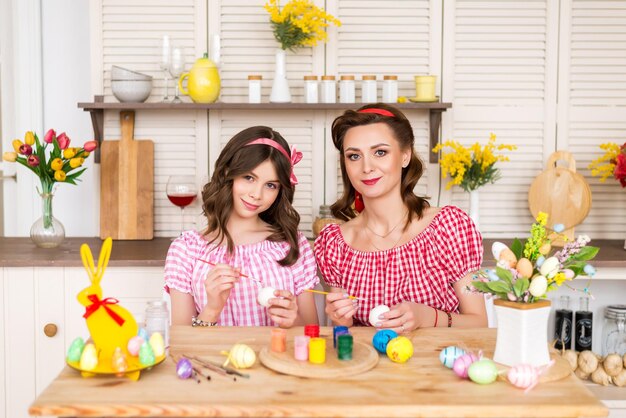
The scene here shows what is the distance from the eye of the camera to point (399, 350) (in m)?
1.65

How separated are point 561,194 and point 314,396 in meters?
2.16

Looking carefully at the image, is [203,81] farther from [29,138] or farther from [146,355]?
[146,355]

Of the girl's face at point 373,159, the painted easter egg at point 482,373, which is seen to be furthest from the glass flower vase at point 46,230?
the painted easter egg at point 482,373

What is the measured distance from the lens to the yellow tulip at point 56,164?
2.99 meters

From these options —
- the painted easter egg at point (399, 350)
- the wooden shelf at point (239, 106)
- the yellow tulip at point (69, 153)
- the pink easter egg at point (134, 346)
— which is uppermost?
the wooden shelf at point (239, 106)

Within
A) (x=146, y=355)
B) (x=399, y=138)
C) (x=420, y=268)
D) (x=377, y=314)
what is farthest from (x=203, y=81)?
(x=146, y=355)

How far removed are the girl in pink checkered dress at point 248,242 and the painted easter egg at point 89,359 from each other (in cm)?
70

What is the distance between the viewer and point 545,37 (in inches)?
132

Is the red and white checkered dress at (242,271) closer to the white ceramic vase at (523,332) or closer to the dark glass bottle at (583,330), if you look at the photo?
the white ceramic vase at (523,332)

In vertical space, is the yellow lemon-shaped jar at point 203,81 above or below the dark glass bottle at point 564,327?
above

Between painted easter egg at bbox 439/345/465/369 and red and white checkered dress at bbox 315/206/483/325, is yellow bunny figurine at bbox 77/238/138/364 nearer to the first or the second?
painted easter egg at bbox 439/345/465/369

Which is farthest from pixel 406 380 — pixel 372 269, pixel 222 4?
pixel 222 4

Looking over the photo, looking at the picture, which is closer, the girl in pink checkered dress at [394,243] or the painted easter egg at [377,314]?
the painted easter egg at [377,314]

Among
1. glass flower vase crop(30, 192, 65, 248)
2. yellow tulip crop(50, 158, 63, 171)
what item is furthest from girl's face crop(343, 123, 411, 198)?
glass flower vase crop(30, 192, 65, 248)
